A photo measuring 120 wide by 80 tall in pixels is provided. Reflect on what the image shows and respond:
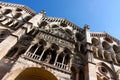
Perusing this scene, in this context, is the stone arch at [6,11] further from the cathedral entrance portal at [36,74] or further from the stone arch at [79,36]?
the cathedral entrance portal at [36,74]

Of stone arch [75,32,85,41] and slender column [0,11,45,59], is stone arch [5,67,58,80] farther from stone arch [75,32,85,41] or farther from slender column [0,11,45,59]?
stone arch [75,32,85,41]

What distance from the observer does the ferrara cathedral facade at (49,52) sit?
13695mm

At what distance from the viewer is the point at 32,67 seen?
1352 cm

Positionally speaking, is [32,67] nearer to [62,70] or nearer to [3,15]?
[62,70]

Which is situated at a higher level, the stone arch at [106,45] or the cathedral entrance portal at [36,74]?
the stone arch at [106,45]

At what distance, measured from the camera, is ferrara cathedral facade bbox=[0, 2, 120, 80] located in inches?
539

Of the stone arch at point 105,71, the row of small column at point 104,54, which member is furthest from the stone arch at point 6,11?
the stone arch at point 105,71

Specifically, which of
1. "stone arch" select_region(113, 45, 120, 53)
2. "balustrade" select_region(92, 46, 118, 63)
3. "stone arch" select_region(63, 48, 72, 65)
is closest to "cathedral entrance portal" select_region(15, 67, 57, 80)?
"stone arch" select_region(63, 48, 72, 65)

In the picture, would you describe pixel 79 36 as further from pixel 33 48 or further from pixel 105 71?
pixel 33 48

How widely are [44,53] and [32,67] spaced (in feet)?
10.2

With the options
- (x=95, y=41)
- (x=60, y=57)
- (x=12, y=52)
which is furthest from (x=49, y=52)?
(x=95, y=41)

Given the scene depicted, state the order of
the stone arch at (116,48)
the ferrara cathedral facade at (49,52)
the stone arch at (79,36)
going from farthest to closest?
the stone arch at (116,48)
the stone arch at (79,36)
the ferrara cathedral facade at (49,52)

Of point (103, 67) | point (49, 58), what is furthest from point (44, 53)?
point (103, 67)

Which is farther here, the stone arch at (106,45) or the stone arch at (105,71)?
the stone arch at (106,45)
